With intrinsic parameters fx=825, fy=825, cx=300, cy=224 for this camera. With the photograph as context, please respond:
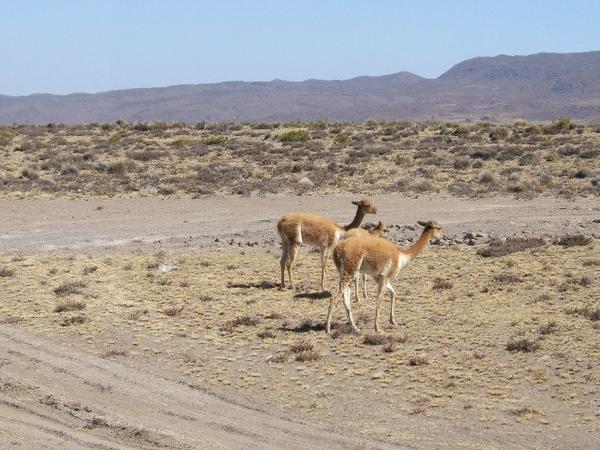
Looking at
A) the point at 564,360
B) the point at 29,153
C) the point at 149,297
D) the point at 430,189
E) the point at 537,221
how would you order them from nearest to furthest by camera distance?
the point at 564,360 → the point at 149,297 → the point at 537,221 → the point at 430,189 → the point at 29,153

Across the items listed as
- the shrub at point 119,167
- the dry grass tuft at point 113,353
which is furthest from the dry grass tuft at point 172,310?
the shrub at point 119,167

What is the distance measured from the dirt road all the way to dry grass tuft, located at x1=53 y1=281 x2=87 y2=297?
4852mm

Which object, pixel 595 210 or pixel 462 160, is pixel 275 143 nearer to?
pixel 462 160

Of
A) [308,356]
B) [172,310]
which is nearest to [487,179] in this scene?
[172,310]

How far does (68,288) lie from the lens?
52.3 ft

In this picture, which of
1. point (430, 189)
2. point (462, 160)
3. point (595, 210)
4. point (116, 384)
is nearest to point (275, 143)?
point (462, 160)

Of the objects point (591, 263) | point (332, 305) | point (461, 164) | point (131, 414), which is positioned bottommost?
point (131, 414)

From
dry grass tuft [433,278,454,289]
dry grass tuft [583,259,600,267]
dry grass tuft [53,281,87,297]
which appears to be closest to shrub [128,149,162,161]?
dry grass tuft [53,281,87,297]

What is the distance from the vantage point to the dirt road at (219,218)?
21.8 metres

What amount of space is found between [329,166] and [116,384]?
80.5 feet

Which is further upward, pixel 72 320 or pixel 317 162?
pixel 317 162

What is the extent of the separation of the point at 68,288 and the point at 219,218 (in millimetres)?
10213

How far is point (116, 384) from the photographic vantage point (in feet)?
36.6

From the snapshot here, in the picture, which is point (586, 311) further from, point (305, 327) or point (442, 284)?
point (305, 327)
